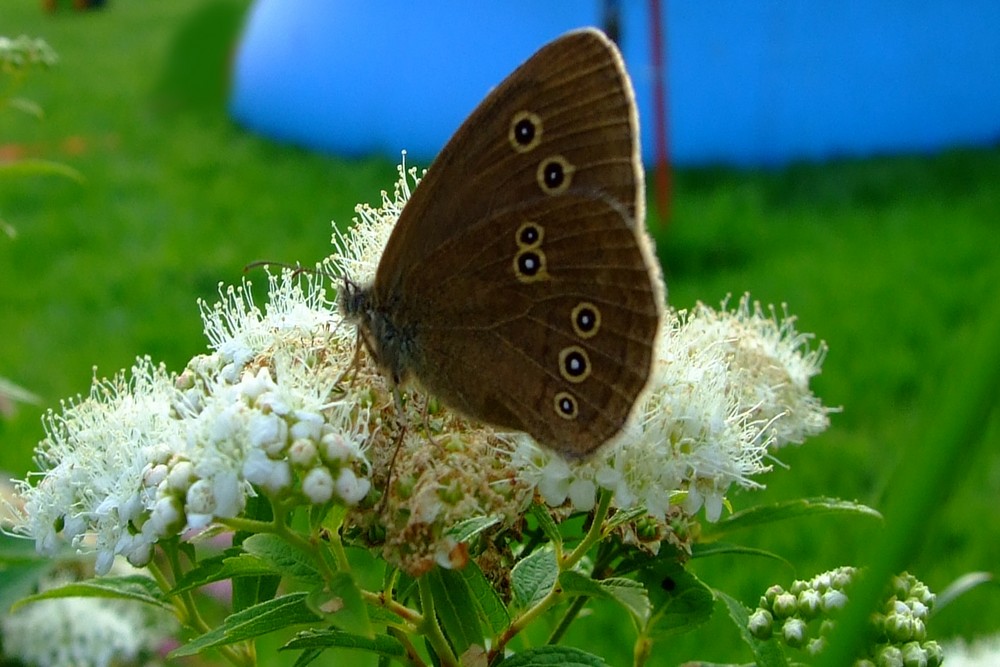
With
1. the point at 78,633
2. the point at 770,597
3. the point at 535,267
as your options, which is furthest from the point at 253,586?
the point at 78,633

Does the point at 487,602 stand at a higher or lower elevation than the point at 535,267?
lower

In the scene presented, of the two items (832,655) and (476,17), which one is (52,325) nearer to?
(476,17)

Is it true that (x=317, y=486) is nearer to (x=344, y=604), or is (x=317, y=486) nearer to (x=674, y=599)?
(x=344, y=604)

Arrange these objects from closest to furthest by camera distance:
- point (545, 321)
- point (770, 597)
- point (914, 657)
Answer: point (914, 657) → point (770, 597) → point (545, 321)

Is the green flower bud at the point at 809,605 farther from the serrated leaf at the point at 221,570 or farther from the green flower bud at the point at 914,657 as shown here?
the serrated leaf at the point at 221,570

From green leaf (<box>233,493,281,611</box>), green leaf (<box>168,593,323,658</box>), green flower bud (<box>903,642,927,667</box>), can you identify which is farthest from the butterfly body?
green flower bud (<box>903,642,927,667</box>)

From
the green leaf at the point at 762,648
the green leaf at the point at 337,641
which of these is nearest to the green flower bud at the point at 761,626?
the green leaf at the point at 762,648
